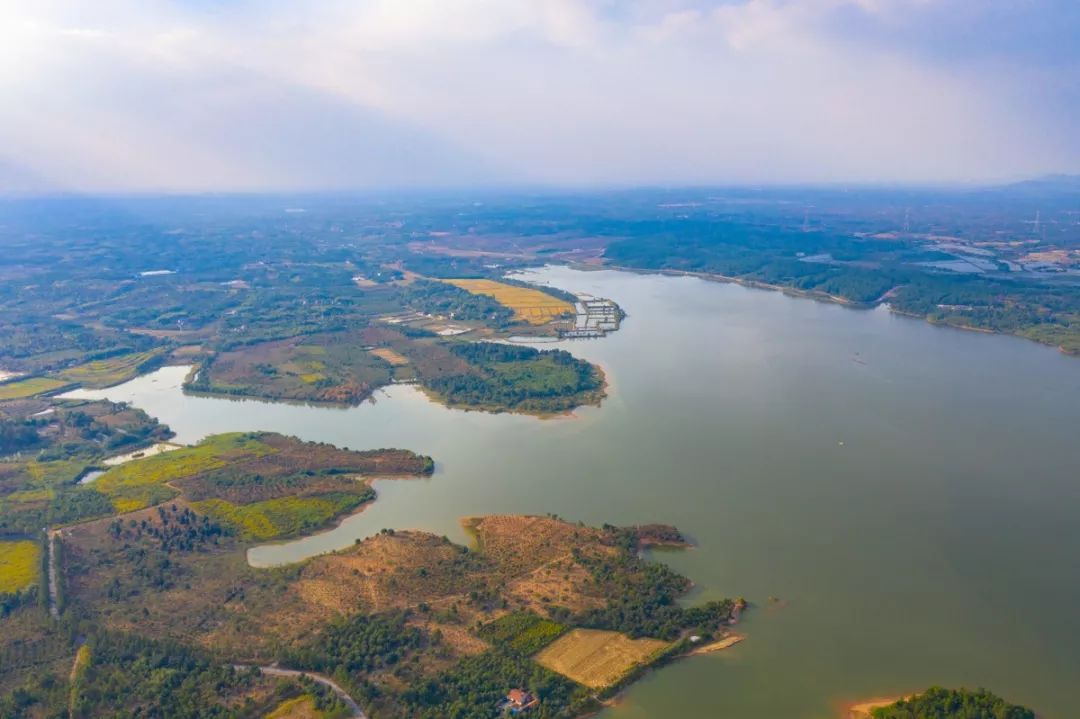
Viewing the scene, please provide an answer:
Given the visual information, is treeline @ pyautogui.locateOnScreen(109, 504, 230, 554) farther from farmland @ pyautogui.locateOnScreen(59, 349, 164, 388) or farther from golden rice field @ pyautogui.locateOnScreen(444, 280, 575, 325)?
golden rice field @ pyautogui.locateOnScreen(444, 280, 575, 325)

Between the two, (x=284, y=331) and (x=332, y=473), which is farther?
(x=284, y=331)

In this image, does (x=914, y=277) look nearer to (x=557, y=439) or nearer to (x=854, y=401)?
(x=854, y=401)

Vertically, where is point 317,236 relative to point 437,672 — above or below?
above

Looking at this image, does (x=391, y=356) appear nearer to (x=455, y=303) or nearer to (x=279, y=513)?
(x=455, y=303)

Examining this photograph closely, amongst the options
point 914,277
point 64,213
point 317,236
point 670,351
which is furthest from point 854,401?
point 64,213

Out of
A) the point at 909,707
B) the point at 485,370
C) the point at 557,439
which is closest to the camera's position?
the point at 909,707

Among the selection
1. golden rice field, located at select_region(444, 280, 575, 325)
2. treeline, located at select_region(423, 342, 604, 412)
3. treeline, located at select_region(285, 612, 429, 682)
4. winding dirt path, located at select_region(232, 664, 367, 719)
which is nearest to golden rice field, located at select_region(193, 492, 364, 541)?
treeline, located at select_region(285, 612, 429, 682)
